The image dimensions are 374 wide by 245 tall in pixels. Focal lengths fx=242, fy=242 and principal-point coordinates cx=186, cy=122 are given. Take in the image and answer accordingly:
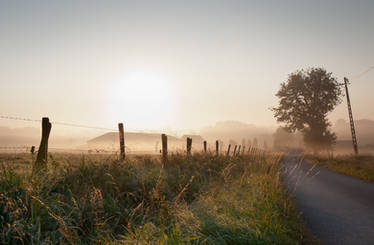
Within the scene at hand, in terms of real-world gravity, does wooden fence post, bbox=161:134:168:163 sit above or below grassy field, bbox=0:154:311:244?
above

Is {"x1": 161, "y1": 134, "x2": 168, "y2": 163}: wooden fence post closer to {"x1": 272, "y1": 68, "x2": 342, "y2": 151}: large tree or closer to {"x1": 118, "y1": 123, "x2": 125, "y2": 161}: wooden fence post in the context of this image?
{"x1": 118, "y1": 123, "x2": 125, "y2": 161}: wooden fence post

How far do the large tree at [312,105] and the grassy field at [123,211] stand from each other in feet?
102

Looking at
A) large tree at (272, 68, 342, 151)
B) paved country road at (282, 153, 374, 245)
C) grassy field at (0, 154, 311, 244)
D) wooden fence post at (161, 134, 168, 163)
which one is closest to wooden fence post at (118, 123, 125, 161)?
grassy field at (0, 154, 311, 244)

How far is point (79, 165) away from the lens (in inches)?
245

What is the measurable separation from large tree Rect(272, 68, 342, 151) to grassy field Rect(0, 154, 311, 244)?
31.1m

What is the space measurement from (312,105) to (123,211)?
35.1 metres

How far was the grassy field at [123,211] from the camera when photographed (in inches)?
128

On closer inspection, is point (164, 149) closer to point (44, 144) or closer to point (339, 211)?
point (44, 144)

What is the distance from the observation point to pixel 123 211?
184 inches

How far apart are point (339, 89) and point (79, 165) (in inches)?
1477

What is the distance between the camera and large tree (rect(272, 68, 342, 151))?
33469 millimetres

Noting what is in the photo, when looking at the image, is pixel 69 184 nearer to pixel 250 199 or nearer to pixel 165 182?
pixel 165 182

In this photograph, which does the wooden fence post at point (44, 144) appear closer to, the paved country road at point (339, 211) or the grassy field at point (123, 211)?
the grassy field at point (123, 211)

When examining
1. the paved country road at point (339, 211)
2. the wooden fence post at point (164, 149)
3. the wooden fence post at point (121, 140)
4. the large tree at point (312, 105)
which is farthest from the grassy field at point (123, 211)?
the large tree at point (312, 105)
